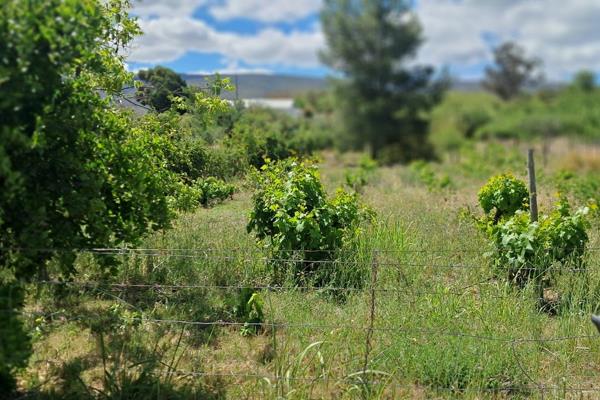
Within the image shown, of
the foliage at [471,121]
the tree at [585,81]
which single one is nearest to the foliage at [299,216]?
the foliage at [471,121]

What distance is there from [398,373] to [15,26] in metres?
3.14

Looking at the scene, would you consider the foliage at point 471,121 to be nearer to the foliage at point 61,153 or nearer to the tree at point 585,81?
the tree at point 585,81

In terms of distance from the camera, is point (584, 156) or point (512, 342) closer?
point (512, 342)

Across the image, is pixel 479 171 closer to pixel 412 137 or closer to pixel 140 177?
pixel 140 177

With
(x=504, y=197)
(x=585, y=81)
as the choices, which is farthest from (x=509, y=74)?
(x=504, y=197)

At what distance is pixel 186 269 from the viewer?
525cm

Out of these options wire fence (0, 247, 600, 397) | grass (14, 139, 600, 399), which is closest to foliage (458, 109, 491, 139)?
grass (14, 139, 600, 399)

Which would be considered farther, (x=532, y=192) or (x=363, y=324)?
(x=532, y=192)

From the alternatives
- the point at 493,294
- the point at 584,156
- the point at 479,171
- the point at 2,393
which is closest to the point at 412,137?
the point at 584,156

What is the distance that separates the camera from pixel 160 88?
20.4ft

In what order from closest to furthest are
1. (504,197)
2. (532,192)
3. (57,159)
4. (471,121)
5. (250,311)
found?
1. (57,159)
2. (250,311)
3. (532,192)
4. (504,197)
5. (471,121)

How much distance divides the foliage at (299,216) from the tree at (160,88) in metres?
1.28

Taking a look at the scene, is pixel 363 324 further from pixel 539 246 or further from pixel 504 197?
pixel 504 197

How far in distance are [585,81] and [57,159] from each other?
5486 cm
